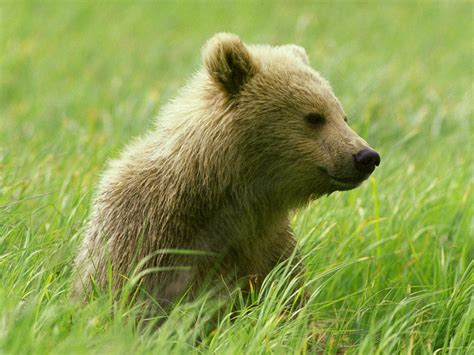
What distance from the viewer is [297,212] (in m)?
5.16

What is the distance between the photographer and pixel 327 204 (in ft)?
18.9

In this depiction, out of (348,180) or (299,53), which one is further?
(299,53)

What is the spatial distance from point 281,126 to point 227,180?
0.38 meters

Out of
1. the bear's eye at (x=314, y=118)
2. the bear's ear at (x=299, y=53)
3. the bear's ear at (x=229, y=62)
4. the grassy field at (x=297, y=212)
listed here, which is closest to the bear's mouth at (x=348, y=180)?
the bear's eye at (x=314, y=118)

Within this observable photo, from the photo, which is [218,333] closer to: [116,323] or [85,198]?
[116,323]

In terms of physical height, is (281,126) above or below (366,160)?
above

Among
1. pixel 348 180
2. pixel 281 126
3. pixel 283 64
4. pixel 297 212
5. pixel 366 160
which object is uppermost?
pixel 283 64

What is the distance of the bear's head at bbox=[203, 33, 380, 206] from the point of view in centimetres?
464

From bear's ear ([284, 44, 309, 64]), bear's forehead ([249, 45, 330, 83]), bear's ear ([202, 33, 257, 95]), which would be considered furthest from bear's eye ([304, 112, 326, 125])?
bear's ear ([284, 44, 309, 64])

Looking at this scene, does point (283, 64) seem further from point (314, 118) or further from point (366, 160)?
point (366, 160)

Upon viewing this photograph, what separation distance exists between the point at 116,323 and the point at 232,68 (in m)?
1.47

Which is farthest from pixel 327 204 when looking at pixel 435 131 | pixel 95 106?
pixel 95 106

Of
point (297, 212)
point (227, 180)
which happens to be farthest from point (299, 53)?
point (227, 180)

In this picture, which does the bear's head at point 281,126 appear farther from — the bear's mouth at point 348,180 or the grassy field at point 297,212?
the grassy field at point 297,212
